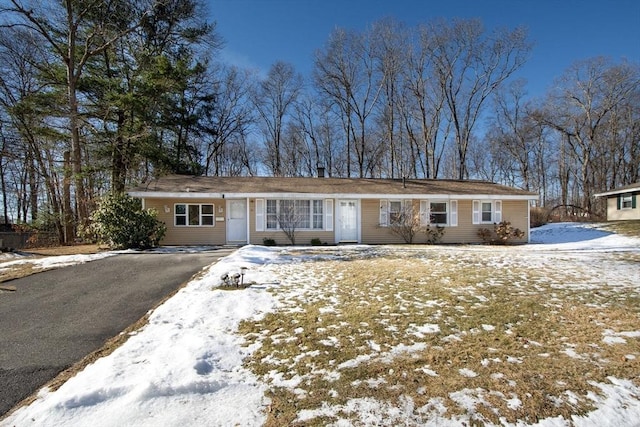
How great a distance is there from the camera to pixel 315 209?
1448cm

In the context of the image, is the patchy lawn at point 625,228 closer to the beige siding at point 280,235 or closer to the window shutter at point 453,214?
the window shutter at point 453,214

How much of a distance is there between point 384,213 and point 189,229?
9.21 meters

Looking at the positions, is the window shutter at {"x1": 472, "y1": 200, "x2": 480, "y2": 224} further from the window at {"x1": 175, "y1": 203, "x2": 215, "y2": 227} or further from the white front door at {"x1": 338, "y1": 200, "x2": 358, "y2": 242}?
the window at {"x1": 175, "y1": 203, "x2": 215, "y2": 227}

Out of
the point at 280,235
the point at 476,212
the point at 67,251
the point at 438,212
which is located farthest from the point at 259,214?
the point at 476,212

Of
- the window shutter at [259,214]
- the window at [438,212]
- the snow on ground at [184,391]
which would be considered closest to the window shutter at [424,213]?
the window at [438,212]

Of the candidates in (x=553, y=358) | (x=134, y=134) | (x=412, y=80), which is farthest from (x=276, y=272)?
(x=412, y=80)

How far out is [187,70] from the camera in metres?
17.4

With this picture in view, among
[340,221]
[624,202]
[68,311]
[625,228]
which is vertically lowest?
[68,311]

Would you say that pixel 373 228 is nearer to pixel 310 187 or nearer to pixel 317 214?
pixel 317 214

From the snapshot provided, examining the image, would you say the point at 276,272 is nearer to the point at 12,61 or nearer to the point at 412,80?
the point at 12,61

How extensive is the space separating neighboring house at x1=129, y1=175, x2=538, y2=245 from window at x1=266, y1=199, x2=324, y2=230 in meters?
0.05

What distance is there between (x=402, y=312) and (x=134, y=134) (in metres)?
17.5

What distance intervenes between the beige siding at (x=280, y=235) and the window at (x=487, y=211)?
24.5 ft

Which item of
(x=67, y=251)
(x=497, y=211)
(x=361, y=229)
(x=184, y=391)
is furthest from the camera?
(x=497, y=211)
